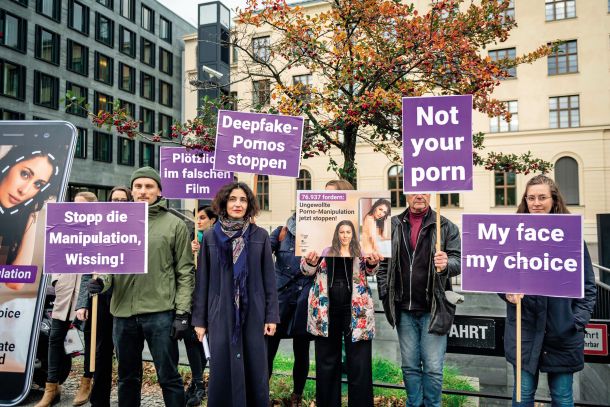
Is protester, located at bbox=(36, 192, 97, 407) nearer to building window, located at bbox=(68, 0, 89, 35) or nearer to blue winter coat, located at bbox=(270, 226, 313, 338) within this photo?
blue winter coat, located at bbox=(270, 226, 313, 338)

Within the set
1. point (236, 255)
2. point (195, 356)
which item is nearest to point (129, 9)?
point (195, 356)

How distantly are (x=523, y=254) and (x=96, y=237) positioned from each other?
332 cm

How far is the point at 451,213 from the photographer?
3042 cm

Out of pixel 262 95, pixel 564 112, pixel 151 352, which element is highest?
pixel 564 112

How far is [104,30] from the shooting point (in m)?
40.7

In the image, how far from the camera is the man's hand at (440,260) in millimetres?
3809

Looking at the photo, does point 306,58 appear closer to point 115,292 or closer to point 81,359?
point 115,292

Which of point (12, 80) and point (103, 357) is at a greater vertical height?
point (12, 80)

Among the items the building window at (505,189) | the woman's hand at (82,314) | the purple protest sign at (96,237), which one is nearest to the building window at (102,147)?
the building window at (505,189)

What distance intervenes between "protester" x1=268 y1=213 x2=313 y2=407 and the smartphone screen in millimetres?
2348

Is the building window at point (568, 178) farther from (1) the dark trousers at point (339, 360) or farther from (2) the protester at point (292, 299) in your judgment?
(1) the dark trousers at point (339, 360)

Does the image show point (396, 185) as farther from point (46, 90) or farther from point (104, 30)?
point (104, 30)

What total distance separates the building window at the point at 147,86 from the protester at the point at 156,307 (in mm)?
→ 43753

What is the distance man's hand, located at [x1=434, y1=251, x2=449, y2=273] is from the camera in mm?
3809
